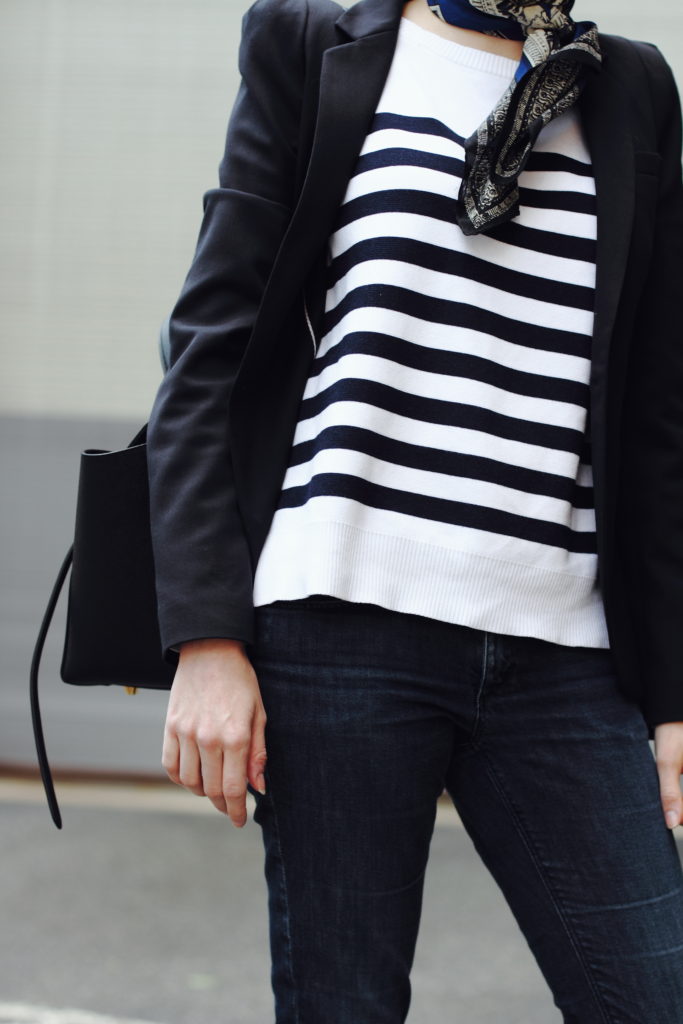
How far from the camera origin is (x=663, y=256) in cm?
105

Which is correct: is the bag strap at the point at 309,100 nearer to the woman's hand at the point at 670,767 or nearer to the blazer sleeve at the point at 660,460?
the blazer sleeve at the point at 660,460

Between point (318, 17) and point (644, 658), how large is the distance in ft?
2.31

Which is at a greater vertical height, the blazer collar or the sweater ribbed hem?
the blazer collar

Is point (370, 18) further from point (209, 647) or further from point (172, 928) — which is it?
point (172, 928)

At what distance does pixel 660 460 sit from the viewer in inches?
40.7

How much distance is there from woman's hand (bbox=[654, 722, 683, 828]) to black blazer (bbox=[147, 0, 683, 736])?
0.05 ft

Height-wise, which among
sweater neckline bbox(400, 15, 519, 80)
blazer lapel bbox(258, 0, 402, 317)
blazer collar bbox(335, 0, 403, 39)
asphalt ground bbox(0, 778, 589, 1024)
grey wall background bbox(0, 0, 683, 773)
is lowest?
asphalt ground bbox(0, 778, 589, 1024)

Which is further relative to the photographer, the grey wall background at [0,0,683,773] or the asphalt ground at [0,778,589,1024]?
the grey wall background at [0,0,683,773]

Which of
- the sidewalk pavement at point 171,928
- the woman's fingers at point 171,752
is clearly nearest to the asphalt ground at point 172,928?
the sidewalk pavement at point 171,928

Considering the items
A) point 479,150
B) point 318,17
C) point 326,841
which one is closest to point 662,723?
point 326,841

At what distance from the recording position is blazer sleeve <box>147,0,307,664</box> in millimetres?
892

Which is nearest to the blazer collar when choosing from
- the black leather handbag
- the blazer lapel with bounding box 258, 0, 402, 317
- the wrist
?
the blazer lapel with bounding box 258, 0, 402, 317

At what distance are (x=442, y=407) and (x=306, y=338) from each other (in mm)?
152

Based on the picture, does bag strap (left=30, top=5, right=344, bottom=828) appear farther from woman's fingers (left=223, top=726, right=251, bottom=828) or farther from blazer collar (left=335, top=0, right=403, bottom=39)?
woman's fingers (left=223, top=726, right=251, bottom=828)
